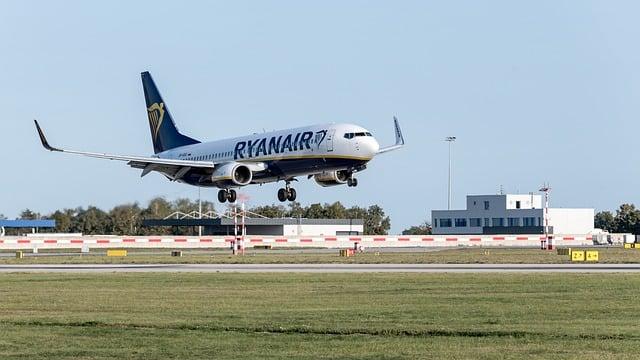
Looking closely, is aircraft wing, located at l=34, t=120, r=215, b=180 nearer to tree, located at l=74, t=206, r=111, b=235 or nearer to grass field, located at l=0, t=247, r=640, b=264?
grass field, located at l=0, t=247, r=640, b=264

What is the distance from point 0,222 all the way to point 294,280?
132m

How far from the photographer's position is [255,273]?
54906 millimetres

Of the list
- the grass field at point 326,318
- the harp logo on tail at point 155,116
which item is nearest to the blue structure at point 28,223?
the harp logo on tail at point 155,116

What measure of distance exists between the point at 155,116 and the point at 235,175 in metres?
20.1

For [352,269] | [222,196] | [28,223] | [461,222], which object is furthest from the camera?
[461,222]

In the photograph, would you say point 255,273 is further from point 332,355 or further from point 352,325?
point 332,355

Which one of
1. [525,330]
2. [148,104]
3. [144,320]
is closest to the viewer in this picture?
[525,330]

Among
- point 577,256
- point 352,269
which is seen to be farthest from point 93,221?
point 352,269

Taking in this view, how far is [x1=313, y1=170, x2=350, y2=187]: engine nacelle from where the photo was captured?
75562 mm

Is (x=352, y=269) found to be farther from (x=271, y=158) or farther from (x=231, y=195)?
(x=231, y=195)

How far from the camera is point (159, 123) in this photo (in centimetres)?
9519

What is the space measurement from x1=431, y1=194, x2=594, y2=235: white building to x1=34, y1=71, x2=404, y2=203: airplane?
90862mm

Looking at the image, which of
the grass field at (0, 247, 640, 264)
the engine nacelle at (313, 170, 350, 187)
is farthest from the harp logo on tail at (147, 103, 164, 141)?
the engine nacelle at (313, 170, 350, 187)

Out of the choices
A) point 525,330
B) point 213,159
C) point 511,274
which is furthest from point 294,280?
point 213,159
